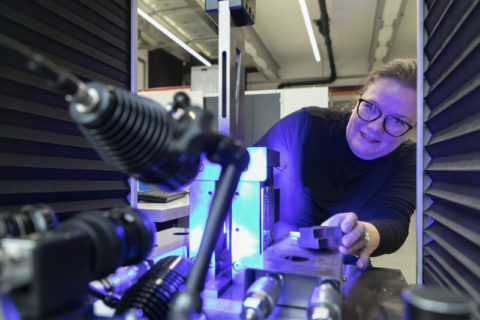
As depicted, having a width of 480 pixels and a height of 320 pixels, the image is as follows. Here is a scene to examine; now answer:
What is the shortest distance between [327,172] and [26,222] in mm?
1192

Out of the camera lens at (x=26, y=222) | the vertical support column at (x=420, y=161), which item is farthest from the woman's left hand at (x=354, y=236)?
the camera lens at (x=26, y=222)

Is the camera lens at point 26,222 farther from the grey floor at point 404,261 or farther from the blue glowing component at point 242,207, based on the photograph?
the grey floor at point 404,261

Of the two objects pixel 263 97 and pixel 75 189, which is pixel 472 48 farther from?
pixel 263 97

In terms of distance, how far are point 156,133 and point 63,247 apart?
0.16 metres

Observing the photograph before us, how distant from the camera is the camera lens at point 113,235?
1.14 ft

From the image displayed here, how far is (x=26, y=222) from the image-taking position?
0.38 meters

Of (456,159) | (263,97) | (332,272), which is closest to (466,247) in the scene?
(456,159)

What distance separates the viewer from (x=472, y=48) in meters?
0.52

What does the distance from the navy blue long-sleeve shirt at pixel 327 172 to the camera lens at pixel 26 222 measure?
0.95m

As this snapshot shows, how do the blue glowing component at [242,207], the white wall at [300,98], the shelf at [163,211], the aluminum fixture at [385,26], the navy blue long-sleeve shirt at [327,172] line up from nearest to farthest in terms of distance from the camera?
the blue glowing component at [242,207] → the navy blue long-sleeve shirt at [327,172] → the shelf at [163,211] → the white wall at [300,98] → the aluminum fixture at [385,26]

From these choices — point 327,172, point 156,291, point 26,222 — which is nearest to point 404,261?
point 327,172

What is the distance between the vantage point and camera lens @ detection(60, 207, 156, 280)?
35cm

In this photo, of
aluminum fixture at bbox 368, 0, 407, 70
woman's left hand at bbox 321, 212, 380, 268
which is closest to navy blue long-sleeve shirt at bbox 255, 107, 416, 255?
woman's left hand at bbox 321, 212, 380, 268

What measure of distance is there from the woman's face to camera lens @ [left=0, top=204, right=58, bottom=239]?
1069mm
